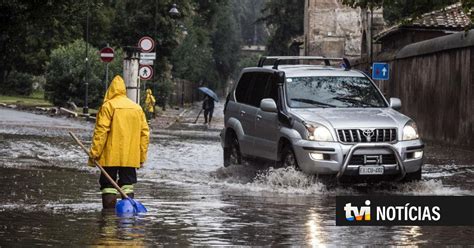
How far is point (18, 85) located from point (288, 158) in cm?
5832

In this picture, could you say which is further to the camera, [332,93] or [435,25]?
[435,25]

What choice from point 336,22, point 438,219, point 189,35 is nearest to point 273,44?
point 189,35

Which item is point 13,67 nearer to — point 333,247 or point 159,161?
point 159,161

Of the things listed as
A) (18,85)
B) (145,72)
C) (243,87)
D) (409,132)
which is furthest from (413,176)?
(18,85)

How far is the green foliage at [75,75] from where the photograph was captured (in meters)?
45.5

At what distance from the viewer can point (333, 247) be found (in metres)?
9.28

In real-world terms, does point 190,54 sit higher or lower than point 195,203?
higher

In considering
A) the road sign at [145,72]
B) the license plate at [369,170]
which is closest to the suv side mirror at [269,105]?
the license plate at [369,170]

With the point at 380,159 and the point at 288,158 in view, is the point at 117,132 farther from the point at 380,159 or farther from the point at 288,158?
the point at 380,159

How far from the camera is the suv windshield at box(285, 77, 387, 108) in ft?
53.0

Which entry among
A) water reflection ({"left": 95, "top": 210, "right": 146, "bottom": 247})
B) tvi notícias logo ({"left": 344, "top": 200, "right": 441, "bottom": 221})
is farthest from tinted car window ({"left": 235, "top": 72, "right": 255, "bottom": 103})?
tvi notícias logo ({"left": 344, "top": 200, "right": 441, "bottom": 221})

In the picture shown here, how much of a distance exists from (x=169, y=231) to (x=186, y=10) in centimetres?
5157

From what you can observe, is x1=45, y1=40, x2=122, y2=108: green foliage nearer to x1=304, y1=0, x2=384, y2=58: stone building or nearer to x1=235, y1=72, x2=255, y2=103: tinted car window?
x1=304, y1=0, x2=384, y2=58: stone building

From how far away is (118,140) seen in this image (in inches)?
474
